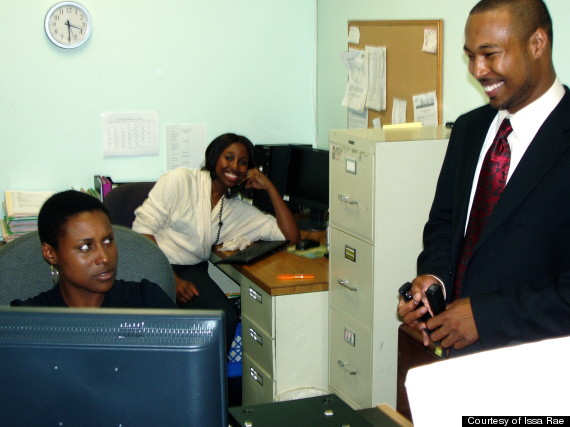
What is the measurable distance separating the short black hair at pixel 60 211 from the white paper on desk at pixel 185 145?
213cm

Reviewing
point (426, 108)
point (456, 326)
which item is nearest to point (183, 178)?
point (426, 108)

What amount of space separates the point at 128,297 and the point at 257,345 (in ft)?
4.13

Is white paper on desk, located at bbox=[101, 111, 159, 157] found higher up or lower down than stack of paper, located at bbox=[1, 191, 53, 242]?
higher up

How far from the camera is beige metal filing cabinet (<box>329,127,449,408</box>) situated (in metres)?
2.52

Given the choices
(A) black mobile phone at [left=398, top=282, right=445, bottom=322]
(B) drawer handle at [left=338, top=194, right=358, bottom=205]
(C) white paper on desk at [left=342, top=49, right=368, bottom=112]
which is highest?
(C) white paper on desk at [left=342, top=49, right=368, bottom=112]

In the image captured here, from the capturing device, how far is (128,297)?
1.96 meters

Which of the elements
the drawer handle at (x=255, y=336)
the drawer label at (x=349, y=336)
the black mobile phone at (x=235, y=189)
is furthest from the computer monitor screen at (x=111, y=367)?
the black mobile phone at (x=235, y=189)

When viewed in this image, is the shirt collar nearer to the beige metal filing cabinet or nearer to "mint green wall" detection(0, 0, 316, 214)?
the beige metal filing cabinet

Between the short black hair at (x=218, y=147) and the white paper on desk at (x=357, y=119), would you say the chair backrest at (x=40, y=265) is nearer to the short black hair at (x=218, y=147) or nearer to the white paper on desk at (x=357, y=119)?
the short black hair at (x=218, y=147)

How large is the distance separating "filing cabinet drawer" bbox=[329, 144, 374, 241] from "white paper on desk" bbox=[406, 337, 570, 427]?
174 centimetres

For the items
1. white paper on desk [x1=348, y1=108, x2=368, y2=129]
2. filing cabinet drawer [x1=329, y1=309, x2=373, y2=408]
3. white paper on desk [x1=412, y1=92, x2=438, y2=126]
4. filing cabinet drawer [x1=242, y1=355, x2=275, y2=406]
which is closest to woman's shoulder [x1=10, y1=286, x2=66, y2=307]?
filing cabinet drawer [x1=329, y1=309, x2=373, y2=408]

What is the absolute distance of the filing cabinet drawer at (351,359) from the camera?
2713 mm

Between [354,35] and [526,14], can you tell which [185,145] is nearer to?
[354,35]

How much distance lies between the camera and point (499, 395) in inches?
30.2
